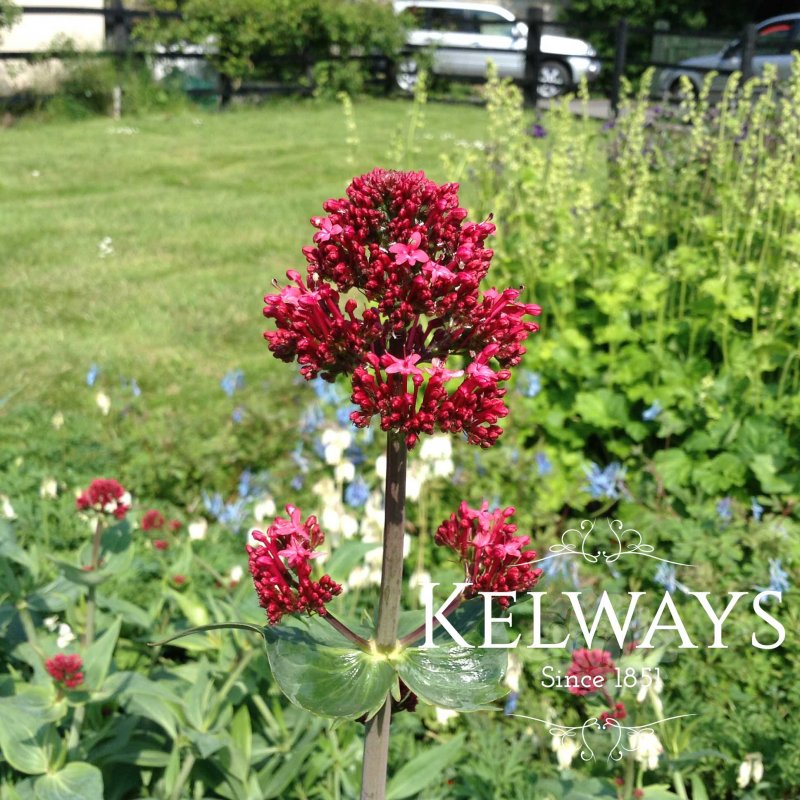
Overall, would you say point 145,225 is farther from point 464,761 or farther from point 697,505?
point 464,761

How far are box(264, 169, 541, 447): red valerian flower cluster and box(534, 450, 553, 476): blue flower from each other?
2541mm

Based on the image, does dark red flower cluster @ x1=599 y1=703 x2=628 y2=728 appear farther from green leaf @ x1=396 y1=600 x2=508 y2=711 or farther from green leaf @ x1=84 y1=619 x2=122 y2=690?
green leaf @ x1=84 y1=619 x2=122 y2=690

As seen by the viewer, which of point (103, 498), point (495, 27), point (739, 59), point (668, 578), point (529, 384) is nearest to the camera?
point (103, 498)

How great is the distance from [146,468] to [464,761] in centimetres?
193

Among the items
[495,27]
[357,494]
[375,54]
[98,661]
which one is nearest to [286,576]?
[98,661]

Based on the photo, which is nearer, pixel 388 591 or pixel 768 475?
pixel 388 591

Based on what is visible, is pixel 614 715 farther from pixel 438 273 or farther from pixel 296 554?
pixel 438 273

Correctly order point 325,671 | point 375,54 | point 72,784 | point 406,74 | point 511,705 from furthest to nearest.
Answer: point 406,74, point 375,54, point 511,705, point 72,784, point 325,671

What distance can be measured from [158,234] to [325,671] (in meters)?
8.09

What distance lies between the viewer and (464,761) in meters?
2.62

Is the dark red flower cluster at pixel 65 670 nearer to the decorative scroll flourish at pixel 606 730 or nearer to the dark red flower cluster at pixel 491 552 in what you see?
the decorative scroll flourish at pixel 606 730

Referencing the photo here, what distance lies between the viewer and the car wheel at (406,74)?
1989cm

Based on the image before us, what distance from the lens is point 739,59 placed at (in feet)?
60.1

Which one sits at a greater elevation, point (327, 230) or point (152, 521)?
point (327, 230)
